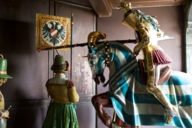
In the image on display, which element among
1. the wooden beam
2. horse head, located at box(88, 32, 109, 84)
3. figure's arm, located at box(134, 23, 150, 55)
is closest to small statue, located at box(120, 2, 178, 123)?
figure's arm, located at box(134, 23, 150, 55)

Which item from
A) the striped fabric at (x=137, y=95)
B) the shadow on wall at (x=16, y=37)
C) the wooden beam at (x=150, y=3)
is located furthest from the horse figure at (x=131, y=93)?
the wooden beam at (x=150, y=3)

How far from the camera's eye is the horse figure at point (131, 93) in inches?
56.5

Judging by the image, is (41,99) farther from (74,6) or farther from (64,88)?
(74,6)

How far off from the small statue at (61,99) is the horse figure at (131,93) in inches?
5.9

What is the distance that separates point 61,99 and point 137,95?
0.36m

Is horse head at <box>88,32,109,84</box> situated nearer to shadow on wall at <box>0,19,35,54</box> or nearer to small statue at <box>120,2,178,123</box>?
small statue at <box>120,2,178,123</box>

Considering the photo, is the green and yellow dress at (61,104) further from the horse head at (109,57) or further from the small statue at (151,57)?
the small statue at (151,57)

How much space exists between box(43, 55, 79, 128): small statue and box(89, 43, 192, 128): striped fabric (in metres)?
0.20

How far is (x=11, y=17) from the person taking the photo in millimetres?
1670

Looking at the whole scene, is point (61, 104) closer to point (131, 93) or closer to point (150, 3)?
point (131, 93)

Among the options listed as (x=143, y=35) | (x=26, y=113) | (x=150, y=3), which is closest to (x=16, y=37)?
(x=26, y=113)

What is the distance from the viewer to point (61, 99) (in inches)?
62.8

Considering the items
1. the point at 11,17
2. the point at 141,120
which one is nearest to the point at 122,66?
the point at 141,120

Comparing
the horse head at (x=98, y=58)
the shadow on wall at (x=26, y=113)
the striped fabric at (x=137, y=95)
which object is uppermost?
the horse head at (x=98, y=58)
